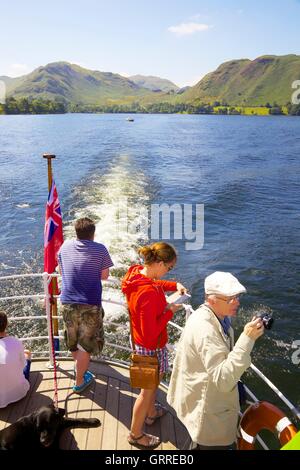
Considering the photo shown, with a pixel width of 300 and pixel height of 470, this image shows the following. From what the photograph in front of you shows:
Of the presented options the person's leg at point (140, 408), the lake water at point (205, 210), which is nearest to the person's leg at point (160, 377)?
the person's leg at point (140, 408)

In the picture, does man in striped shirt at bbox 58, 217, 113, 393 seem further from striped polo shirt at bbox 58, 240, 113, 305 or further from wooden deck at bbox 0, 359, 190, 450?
wooden deck at bbox 0, 359, 190, 450

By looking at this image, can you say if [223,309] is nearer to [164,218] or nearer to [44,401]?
[44,401]

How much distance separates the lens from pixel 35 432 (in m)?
3.68

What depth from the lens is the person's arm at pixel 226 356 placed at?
2.64 meters

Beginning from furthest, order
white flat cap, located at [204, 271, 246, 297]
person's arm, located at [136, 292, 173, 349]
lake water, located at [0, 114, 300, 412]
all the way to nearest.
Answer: lake water, located at [0, 114, 300, 412], person's arm, located at [136, 292, 173, 349], white flat cap, located at [204, 271, 246, 297]

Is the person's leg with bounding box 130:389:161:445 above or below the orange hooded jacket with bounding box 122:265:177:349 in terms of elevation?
below

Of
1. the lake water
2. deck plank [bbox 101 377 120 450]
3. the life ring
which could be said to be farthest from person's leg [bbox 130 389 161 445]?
the lake water

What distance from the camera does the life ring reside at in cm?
315

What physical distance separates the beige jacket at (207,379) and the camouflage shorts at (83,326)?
149 centimetres

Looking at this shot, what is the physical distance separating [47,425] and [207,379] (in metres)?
1.76

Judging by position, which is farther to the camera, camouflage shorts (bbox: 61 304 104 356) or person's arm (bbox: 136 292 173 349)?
camouflage shorts (bbox: 61 304 104 356)

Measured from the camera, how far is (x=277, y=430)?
3188 millimetres
